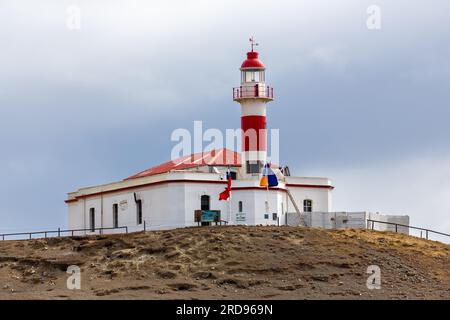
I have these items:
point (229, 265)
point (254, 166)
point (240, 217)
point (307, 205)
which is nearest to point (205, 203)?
point (240, 217)

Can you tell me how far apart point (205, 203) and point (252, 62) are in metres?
9.35

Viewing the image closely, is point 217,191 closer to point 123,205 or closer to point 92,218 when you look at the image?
point 123,205

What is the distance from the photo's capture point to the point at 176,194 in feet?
352

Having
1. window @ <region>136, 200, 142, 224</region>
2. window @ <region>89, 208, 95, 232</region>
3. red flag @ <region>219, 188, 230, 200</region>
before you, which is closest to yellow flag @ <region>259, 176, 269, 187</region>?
red flag @ <region>219, 188, 230, 200</region>

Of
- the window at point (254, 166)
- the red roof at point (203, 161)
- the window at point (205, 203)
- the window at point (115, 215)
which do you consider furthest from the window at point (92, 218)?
the window at point (254, 166)

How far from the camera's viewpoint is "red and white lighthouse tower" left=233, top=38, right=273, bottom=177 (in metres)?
110

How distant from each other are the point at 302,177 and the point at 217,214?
7.80 metres

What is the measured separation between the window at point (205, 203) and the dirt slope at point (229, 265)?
3.31m

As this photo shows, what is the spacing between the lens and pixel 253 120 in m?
110

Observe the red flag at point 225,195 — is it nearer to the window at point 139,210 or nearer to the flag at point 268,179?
the flag at point 268,179

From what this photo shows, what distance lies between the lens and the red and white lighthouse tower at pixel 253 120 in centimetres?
10981

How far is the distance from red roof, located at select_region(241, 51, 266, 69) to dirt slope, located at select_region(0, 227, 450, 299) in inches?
445
